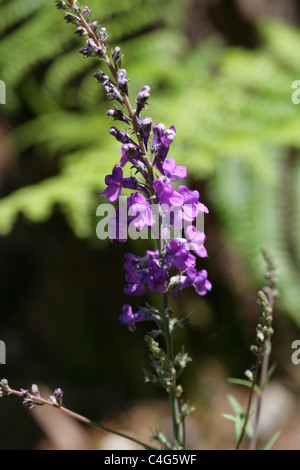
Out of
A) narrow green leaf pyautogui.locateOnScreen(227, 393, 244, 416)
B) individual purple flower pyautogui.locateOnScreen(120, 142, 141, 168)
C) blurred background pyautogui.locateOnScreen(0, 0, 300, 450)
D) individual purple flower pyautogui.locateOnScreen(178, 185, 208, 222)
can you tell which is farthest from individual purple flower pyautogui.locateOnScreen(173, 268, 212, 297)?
blurred background pyautogui.locateOnScreen(0, 0, 300, 450)

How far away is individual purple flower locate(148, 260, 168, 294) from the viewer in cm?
94

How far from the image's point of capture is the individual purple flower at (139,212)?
91cm

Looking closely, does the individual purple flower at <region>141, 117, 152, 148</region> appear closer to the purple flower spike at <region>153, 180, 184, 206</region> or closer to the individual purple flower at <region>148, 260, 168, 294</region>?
the purple flower spike at <region>153, 180, 184, 206</region>

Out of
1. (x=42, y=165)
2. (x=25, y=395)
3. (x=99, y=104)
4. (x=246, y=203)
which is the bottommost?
(x=25, y=395)

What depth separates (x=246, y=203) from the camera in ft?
8.46

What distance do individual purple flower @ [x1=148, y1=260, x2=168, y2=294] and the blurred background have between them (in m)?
1.40

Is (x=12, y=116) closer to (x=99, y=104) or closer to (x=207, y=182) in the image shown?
(x=99, y=104)

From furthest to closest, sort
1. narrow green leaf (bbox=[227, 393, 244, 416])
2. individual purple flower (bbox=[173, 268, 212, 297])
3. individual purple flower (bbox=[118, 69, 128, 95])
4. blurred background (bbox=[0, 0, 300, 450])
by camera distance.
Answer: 1. blurred background (bbox=[0, 0, 300, 450])
2. narrow green leaf (bbox=[227, 393, 244, 416])
3. individual purple flower (bbox=[173, 268, 212, 297])
4. individual purple flower (bbox=[118, 69, 128, 95])

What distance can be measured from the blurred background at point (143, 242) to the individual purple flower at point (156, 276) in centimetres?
140

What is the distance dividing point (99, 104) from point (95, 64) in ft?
0.80

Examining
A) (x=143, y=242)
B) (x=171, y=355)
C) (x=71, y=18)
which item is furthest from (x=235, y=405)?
(x=143, y=242)

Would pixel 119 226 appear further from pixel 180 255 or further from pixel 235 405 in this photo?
pixel 235 405

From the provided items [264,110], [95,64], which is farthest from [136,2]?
[264,110]

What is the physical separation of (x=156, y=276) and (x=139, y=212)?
0.12 meters
